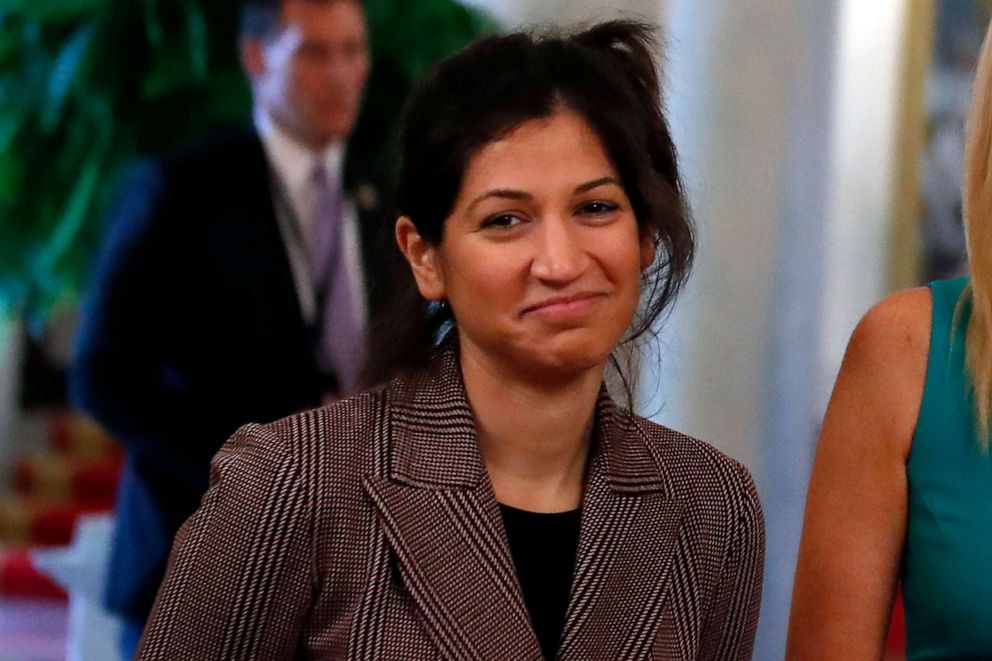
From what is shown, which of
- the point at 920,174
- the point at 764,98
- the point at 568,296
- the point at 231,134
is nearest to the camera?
the point at 568,296

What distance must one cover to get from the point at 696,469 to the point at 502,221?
37cm

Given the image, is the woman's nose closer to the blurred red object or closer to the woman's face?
the woman's face

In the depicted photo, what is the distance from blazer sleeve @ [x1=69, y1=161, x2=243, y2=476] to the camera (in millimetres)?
2441

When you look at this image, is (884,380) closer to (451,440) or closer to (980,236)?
(980,236)

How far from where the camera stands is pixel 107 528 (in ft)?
10.6

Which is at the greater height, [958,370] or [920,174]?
[920,174]

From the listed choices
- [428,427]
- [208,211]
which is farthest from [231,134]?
[428,427]

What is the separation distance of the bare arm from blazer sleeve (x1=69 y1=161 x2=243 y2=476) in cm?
122

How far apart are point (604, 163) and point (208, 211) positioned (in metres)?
1.27

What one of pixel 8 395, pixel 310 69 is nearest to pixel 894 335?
pixel 310 69

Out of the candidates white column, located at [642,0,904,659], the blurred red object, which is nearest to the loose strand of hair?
white column, located at [642,0,904,659]

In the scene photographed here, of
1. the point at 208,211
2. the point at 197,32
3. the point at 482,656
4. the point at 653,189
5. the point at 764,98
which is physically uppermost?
the point at 197,32

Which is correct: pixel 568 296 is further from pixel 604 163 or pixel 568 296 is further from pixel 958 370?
pixel 958 370

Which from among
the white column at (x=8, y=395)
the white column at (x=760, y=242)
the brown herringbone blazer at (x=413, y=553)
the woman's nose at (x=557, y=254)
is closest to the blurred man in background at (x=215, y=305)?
the white column at (x=760, y=242)
